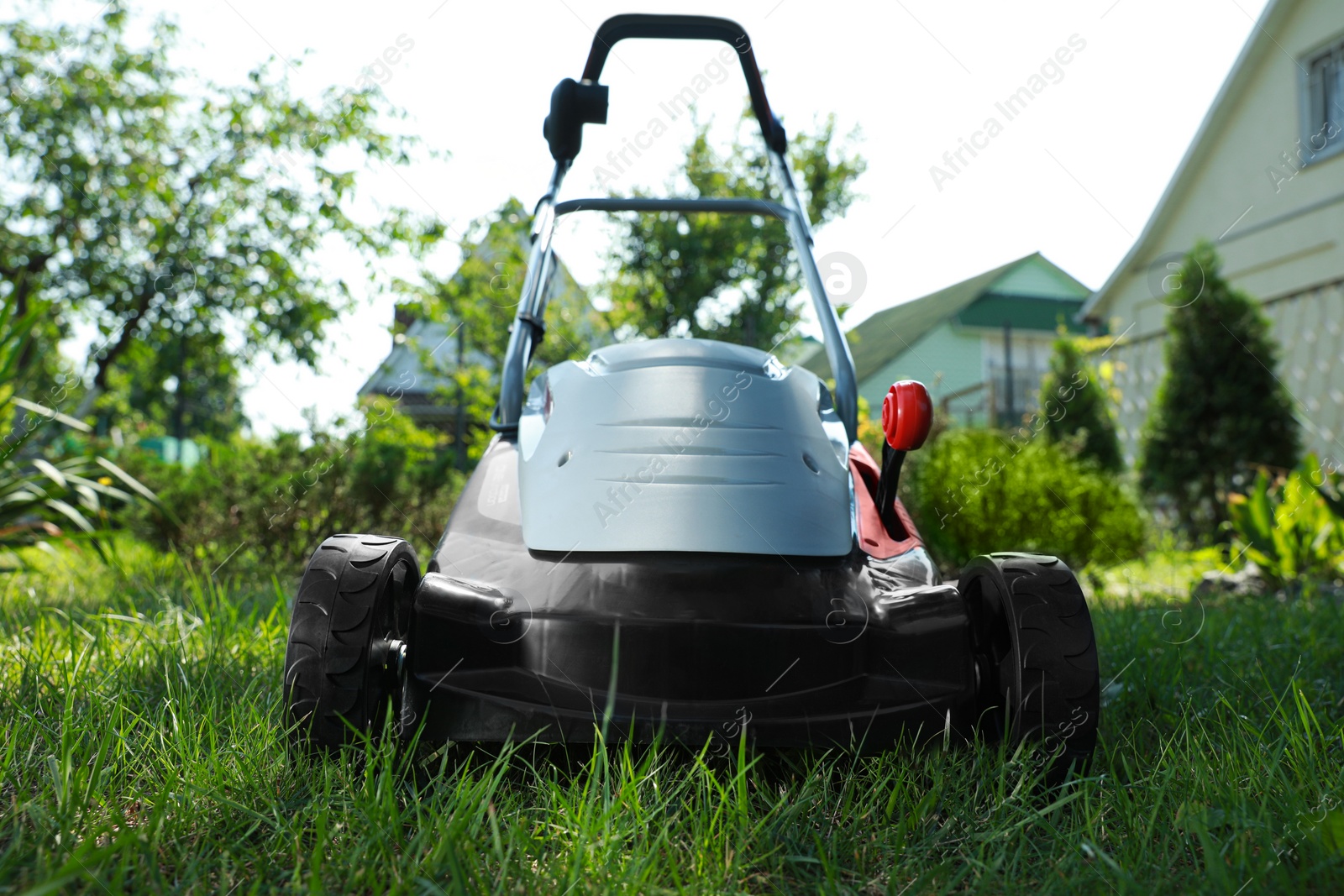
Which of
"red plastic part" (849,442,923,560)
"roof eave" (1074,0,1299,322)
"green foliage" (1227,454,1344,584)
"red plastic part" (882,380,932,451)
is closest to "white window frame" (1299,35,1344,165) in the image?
"roof eave" (1074,0,1299,322)

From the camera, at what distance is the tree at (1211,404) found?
6457mm

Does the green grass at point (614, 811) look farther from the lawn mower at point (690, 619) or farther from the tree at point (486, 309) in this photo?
the tree at point (486, 309)

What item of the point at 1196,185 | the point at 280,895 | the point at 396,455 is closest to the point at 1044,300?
the point at 1196,185

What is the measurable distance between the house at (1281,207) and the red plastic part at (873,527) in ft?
21.0

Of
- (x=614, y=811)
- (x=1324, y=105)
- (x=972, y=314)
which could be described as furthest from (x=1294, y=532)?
(x=972, y=314)

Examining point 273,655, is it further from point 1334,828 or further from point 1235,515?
point 1235,515

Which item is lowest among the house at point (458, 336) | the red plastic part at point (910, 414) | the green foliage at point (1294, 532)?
the green foliage at point (1294, 532)

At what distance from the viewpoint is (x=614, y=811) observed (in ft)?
4.14

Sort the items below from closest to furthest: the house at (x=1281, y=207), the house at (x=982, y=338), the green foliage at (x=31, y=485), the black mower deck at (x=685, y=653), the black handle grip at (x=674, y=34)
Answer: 1. the black mower deck at (x=685, y=653)
2. the black handle grip at (x=674, y=34)
3. the green foliage at (x=31, y=485)
4. the house at (x=1281, y=207)
5. the house at (x=982, y=338)

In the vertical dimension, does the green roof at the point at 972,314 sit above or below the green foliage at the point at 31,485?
above

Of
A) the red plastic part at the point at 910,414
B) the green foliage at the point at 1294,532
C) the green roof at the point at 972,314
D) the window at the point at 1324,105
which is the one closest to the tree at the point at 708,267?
the green foliage at the point at 1294,532

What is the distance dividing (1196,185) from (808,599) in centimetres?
1091

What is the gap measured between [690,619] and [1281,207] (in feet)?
32.8

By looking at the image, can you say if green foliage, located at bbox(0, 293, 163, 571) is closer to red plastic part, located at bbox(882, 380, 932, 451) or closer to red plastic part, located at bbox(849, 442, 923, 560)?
red plastic part, located at bbox(849, 442, 923, 560)
